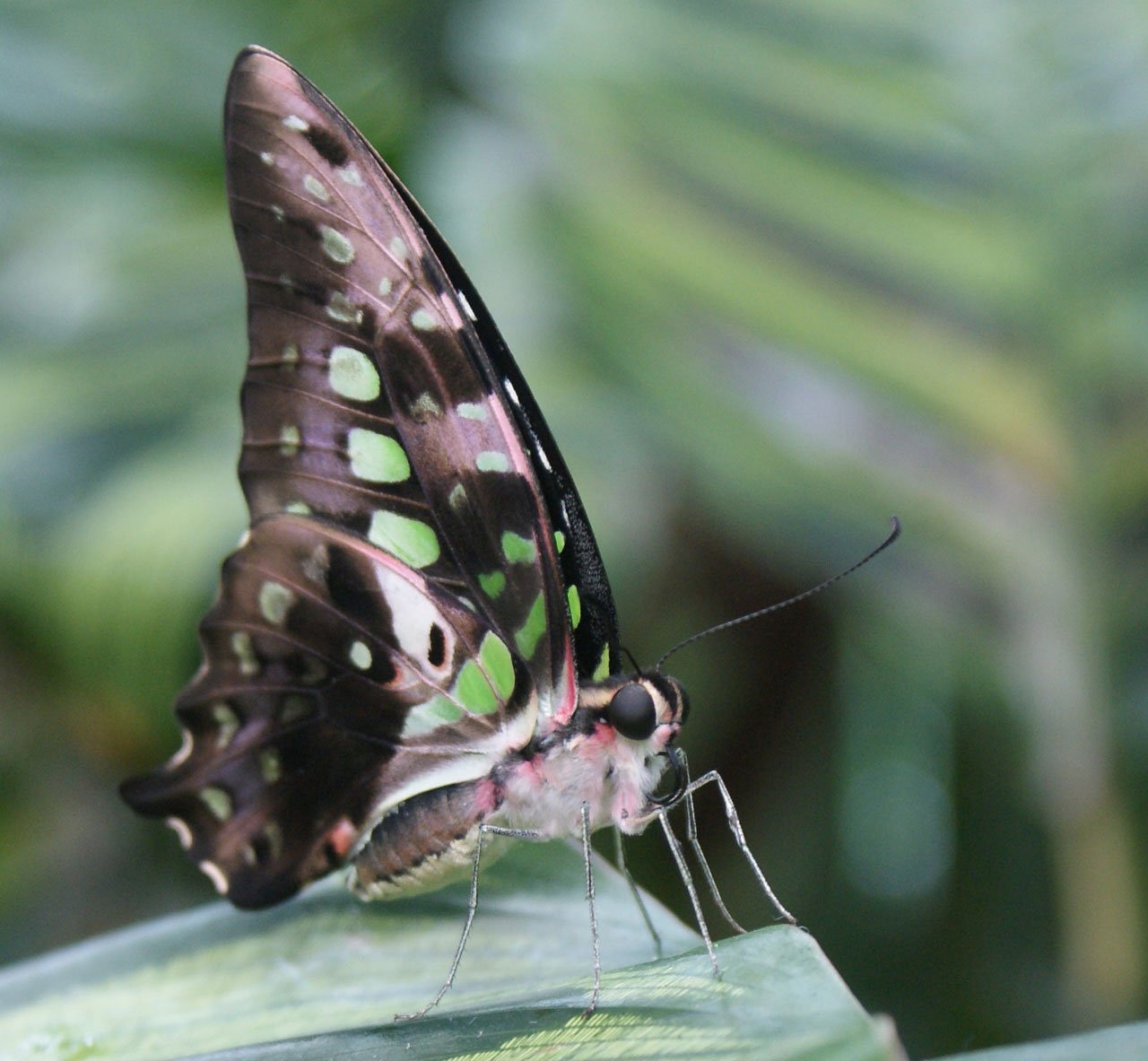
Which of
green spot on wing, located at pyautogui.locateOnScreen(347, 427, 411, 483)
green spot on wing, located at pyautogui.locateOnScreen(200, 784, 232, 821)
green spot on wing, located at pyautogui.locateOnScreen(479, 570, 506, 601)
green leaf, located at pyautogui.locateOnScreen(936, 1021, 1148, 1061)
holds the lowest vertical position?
green leaf, located at pyautogui.locateOnScreen(936, 1021, 1148, 1061)

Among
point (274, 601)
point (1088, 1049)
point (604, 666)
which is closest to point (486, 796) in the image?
point (604, 666)

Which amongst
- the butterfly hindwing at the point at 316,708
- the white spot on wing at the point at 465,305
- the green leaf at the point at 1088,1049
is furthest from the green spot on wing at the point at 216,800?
the green leaf at the point at 1088,1049

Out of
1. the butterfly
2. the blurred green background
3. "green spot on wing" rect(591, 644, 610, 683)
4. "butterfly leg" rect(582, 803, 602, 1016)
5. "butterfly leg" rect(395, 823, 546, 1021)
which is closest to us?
"butterfly leg" rect(582, 803, 602, 1016)

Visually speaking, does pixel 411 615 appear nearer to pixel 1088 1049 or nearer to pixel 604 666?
pixel 604 666

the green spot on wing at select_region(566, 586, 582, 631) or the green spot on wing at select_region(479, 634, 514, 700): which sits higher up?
the green spot on wing at select_region(566, 586, 582, 631)

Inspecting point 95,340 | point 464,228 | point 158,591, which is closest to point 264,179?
point 158,591

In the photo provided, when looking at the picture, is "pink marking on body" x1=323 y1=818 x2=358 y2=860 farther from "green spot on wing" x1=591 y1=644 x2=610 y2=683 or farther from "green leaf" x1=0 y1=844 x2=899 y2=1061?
"green spot on wing" x1=591 y1=644 x2=610 y2=683

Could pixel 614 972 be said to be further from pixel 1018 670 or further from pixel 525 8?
pixel 525 8

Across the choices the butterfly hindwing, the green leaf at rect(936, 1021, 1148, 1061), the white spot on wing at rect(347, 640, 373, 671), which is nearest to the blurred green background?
the butterfly hindwing
